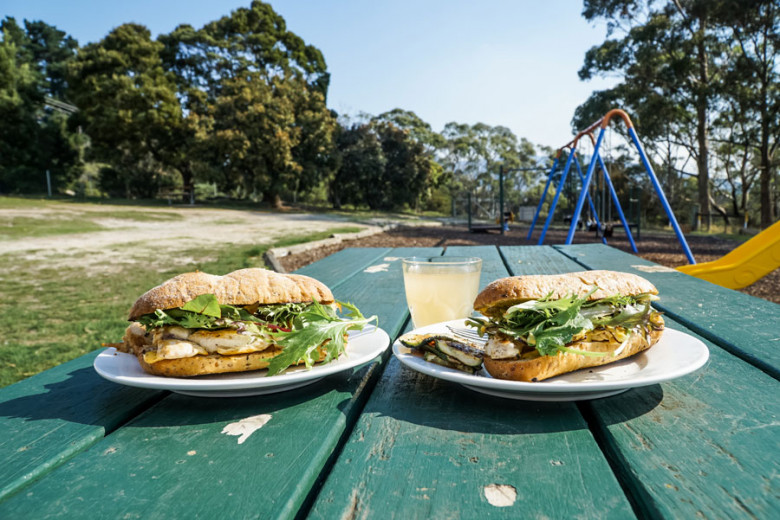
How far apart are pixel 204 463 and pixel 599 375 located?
0.77 meters

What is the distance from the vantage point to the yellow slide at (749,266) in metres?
4.76

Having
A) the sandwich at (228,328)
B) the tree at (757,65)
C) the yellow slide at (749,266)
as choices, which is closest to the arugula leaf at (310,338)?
the sandwich at (228,328)

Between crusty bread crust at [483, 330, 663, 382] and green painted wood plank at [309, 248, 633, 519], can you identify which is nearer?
green painted wood plank at [309, 248, 633, 519]

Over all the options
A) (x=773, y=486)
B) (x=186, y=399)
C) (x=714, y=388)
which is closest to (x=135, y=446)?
(x=186, y=399)

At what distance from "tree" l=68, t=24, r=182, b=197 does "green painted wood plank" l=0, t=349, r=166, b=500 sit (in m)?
29.5

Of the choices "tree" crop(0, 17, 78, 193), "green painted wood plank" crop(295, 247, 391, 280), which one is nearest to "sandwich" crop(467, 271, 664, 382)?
"green painted wood plank" crop(295, 247, 391, 280)

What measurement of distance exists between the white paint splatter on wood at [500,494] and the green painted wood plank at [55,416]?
65cm

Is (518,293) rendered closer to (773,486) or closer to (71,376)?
(773,486)

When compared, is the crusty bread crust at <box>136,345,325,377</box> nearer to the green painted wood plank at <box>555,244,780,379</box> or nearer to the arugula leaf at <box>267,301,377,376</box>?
the arugula leaf at <box>267,301,377,376</box>

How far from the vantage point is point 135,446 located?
80cm

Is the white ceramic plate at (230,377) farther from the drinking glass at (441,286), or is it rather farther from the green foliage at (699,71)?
the green foliage at (699,71)

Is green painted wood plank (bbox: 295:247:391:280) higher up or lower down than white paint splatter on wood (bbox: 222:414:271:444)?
lower down

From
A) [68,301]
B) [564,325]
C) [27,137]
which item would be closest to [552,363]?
[564,325]

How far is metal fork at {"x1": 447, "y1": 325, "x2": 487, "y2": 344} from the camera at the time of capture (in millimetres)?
1231
